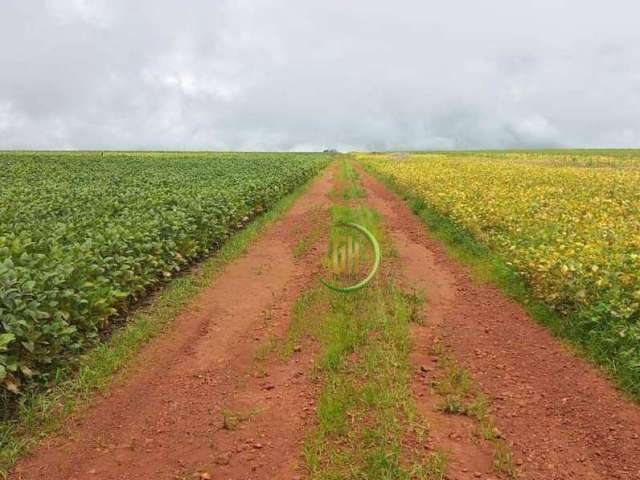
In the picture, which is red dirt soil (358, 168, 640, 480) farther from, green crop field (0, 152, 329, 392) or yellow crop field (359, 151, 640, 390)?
green crop field (0, 152, 329, 392)

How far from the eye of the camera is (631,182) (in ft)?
75.5

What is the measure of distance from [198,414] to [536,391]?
374 cm

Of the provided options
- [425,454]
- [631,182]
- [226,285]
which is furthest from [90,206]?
[631,182]

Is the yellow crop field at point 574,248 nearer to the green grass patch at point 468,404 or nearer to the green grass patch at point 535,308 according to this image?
the green grass patch at point 535,308

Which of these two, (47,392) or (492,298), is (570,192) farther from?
(47,392)

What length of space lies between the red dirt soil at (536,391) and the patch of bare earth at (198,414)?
1838 mm

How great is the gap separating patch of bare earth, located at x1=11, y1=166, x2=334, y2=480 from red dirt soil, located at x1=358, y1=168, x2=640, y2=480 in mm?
1838

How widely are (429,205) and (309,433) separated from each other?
14.4 metres

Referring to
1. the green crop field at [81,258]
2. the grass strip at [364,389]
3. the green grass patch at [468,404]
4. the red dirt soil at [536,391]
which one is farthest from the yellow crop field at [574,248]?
the green crop field at [81,258]

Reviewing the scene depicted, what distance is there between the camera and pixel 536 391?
6.04m

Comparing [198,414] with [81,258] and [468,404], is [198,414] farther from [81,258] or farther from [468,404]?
[81,258]

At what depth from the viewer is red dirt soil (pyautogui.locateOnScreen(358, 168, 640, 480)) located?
4781 mm

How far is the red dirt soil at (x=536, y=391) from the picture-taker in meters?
4.78

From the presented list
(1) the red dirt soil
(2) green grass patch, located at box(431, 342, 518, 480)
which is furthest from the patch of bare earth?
(1) the red dirt soil
